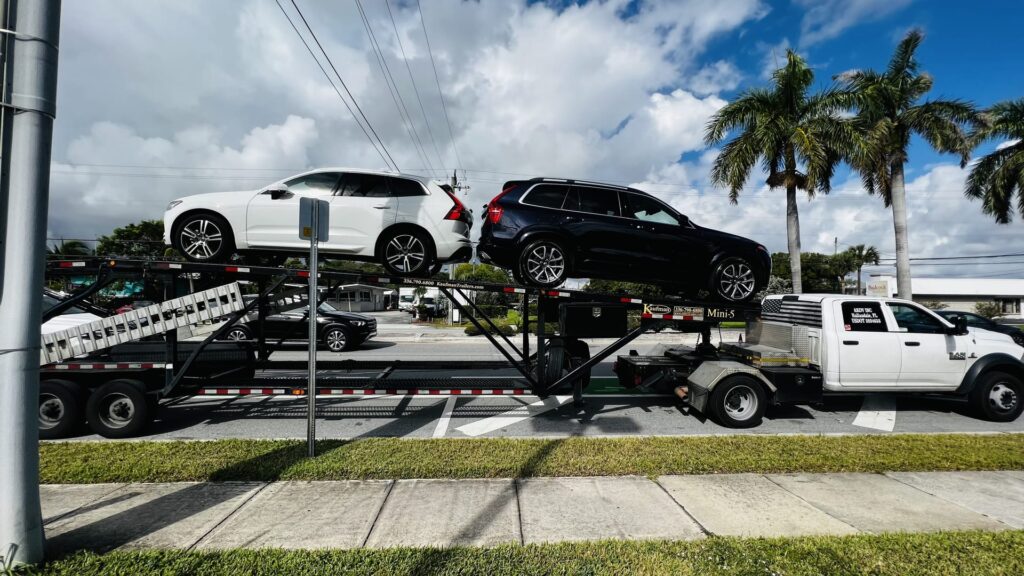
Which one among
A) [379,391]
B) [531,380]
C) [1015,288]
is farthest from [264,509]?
[1015,288]

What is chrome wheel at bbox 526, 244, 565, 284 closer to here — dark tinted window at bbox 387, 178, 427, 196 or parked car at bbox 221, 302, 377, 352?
dark tinted window at bbox 387, 178, 427, 196

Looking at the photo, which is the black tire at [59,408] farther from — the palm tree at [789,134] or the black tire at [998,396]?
the palm tree at [789,134]

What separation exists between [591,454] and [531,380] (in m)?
1.62

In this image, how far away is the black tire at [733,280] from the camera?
6934 mm

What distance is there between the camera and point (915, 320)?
6.73 meters

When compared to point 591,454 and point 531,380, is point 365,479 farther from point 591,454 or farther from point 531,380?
point 531,380

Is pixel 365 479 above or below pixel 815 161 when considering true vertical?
A: below

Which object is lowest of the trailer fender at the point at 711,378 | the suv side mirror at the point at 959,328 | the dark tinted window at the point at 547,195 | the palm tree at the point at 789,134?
the trailer fender at the point at 711,378

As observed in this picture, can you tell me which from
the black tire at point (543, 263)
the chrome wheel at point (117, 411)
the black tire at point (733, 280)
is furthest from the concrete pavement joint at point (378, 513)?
the black tire at point (733, 280)

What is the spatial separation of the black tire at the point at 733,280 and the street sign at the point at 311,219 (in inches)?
204

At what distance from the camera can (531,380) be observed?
21.0 ft

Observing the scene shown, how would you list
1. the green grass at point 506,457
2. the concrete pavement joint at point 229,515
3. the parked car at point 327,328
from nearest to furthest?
the concrete pavement joint at point 229,515 → the green grass at point 506,457 → the parked car at point 327,328

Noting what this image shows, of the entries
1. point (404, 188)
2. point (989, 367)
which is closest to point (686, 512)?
point (404, 188)

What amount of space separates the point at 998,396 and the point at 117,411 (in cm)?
1130
